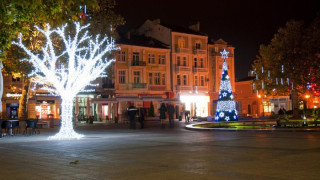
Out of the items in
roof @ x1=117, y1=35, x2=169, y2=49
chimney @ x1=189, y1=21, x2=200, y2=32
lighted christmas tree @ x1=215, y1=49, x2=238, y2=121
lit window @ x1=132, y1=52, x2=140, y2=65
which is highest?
chimney @ x1=189, y1=21, x2=200, y2=32

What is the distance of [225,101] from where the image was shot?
1364 inches

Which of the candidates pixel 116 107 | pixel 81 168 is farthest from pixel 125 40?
pixel 81 168

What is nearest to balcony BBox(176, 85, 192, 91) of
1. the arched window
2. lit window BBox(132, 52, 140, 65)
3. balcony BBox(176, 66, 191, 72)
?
balcony BBox(176, 66, 191, 72)

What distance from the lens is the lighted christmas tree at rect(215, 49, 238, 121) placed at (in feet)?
114

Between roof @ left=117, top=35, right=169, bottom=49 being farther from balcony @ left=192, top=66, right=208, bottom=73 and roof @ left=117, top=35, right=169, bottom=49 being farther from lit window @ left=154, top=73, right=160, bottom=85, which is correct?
balcony @ left=192, top=66, right=208, bottom=73

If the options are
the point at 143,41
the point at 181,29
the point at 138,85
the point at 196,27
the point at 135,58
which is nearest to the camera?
the point at 138,85

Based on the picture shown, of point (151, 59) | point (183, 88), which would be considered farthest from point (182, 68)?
point (151, 59)

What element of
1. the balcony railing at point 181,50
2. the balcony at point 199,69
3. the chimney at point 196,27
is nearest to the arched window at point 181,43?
the balcony railing at point 181,50

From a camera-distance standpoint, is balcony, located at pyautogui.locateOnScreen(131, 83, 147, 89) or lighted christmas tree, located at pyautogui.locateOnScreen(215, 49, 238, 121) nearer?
lighted christmas tree, located at pyautogui.locateOnScreen(215, 49, 238, 121)

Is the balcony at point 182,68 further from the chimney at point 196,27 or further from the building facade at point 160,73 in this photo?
the chimney at point 196,27

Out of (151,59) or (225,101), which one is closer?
(225,101)

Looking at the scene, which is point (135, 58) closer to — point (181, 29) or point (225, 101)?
point (181, 29)

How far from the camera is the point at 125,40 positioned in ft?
179

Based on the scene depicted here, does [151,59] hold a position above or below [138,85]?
above
